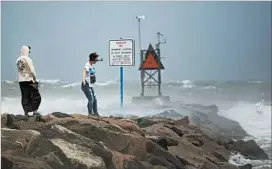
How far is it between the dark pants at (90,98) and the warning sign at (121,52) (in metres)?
0.33

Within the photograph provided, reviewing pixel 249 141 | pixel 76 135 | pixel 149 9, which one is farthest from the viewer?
pixel 249 141

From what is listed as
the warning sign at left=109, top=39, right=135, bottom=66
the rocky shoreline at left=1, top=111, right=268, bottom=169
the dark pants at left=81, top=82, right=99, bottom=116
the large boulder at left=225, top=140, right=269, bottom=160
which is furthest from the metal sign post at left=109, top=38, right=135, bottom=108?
the large boulder at left=225, top=140, right=269, bottom=160

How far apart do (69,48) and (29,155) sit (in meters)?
1.46

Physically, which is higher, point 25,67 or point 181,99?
point 25,67

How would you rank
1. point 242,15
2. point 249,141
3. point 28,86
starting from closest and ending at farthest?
point 28,86, point 242,15, point 249,141

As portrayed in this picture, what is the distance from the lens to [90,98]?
4863mm

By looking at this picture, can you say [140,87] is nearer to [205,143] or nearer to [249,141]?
[205,143]

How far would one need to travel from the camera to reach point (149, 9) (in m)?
4.69

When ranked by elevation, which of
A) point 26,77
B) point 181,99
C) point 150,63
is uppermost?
point 150,63

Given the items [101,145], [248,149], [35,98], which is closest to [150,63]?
[35,98]

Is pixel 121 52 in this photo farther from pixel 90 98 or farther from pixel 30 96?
pixel 30 96

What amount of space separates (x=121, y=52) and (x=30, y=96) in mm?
949

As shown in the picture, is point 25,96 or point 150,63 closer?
point 25,96

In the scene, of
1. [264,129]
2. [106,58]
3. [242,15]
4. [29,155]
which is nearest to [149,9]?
[106,58]
